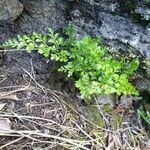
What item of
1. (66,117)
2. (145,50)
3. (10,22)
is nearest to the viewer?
(66,117)

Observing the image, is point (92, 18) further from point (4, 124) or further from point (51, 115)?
point (4, 124)

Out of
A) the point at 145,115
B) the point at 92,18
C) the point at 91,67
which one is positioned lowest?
the point at 145,115

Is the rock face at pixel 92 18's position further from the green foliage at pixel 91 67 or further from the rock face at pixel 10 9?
the green foliage at pixel 91 67

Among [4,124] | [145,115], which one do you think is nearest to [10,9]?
[4,124]

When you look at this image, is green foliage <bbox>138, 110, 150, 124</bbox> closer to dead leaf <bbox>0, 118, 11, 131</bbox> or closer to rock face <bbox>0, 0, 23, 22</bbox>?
dead leaf <bbox>0, 118, 11, 131</bbox>

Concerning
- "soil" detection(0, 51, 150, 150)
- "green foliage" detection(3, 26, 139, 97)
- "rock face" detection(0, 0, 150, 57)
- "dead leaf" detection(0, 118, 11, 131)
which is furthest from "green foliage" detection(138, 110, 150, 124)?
"dead leaf" detection(0, 118, 11, 131)

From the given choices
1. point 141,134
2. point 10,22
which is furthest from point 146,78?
point 10,22

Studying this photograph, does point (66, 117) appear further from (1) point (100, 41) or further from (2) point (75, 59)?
(1) point (100, 41)
